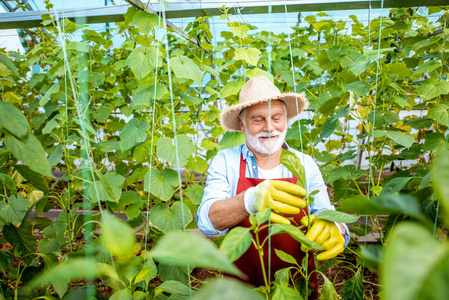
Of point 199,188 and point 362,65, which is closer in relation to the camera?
point 362,65

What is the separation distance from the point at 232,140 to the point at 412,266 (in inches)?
58.3

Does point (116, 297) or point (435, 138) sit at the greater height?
point (435, 138)

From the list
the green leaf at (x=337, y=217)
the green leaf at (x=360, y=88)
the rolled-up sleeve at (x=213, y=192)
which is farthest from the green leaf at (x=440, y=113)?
the green leaf at (x=337, y=217)

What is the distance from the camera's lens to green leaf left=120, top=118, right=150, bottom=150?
1345 mm

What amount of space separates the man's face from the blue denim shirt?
96mm

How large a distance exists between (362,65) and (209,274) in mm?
1467

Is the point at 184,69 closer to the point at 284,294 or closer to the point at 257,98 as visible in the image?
the point at 257,98

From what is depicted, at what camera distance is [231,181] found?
130 centimetres

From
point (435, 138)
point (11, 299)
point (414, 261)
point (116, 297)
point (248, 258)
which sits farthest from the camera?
point (435, 138)

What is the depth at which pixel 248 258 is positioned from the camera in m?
1.22

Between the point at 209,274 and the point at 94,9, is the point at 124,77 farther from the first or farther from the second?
the point at 209,274

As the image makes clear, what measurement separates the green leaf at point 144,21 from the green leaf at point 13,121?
2.99 ft

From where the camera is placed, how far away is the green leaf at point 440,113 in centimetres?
129

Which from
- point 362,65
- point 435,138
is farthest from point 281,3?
point 435,138
